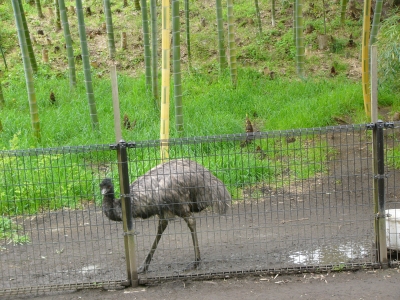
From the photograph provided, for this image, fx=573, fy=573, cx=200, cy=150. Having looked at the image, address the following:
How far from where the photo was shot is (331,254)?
558cm

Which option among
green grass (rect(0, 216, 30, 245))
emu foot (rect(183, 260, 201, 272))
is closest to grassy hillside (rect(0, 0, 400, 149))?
green grass (rect(0, 216, 30, 245))

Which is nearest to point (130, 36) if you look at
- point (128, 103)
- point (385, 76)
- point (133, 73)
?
point (133, 73)

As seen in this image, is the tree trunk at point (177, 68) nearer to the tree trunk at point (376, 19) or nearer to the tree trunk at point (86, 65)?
the tree trunk at point (86, 65)

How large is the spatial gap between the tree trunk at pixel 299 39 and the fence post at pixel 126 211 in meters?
7.40

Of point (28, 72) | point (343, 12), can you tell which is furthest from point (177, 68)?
point (343, 12)

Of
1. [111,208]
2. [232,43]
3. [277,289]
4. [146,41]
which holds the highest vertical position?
[146,41]

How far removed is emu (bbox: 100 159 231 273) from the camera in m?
5.39

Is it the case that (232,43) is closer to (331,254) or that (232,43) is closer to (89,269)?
(331,254)

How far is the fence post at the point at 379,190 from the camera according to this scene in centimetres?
495

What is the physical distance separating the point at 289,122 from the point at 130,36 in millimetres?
6899

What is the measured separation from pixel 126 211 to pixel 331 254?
81.4 inches

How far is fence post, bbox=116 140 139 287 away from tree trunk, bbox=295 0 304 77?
740 cm

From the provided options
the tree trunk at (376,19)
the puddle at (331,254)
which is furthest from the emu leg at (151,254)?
the tree trunk at (376,19)

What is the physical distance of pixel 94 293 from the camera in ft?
16.6
